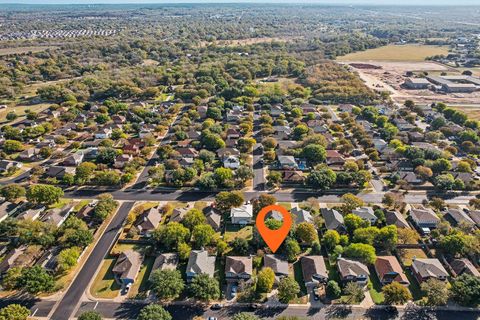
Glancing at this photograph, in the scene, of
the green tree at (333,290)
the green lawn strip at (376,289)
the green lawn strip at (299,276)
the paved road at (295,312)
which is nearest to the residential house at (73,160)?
the paved road at (295,312)

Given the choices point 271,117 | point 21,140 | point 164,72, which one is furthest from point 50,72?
point 271,117

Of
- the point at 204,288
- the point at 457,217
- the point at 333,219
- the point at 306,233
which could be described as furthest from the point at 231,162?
the point at 457,217

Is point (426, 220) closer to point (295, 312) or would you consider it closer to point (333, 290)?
point (333, 290)

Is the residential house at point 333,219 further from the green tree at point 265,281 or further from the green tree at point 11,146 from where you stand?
the green tree at point 11,146

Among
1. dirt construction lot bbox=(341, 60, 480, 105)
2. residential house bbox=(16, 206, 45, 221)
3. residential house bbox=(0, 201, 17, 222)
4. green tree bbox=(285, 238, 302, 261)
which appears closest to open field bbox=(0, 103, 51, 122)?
residential house bbox=(0, 201, 17, 222)

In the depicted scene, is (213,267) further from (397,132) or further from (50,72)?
(50,72)

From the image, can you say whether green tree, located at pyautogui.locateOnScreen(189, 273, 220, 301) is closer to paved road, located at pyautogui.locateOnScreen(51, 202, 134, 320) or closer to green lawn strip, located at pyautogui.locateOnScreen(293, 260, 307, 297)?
green lawn strip, located at pyautogui.locateOnScreen(293, 260, 307, 297)

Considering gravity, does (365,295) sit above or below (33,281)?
below
